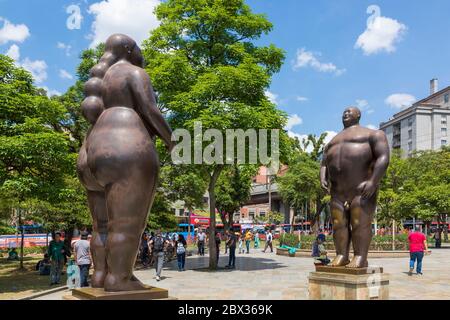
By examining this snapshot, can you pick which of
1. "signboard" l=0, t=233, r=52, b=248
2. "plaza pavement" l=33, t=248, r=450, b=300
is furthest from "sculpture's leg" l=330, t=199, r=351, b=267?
"signboard" l=0, t=233, r=52, b=248

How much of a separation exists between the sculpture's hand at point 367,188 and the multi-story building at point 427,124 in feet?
217

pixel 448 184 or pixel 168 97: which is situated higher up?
pixel 168 97

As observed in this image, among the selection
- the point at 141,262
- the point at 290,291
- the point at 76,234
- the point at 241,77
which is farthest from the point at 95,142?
the point at 76,234

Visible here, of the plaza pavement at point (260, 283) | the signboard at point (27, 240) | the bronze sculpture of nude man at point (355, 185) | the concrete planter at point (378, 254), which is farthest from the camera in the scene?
the signboard at point (27, 240)

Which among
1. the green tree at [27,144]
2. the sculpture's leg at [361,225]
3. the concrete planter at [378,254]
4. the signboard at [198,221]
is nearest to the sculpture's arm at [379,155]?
the sculpture's leg at [361,225]

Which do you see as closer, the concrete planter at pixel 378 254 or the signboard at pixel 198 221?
the concrete planter at pixel 378 254

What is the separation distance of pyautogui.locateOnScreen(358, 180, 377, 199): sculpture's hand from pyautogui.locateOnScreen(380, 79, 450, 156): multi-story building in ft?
217

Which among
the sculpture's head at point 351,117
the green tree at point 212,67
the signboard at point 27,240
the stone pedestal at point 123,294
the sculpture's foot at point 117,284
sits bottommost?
the signboard at point 27,240

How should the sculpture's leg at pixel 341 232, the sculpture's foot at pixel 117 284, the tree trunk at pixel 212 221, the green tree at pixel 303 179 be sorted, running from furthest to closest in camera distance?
1. the green tree at pixel 303 179
2. the tree trunk at pixel 212 221
3. the sculpture's leg at pixel 341 232
4. the sculpture's foot at pixel 117 284

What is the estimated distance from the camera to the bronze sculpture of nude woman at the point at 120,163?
4070mm

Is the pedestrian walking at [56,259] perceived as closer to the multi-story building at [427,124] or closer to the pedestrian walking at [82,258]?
the pedestrian walking at [82,258]
